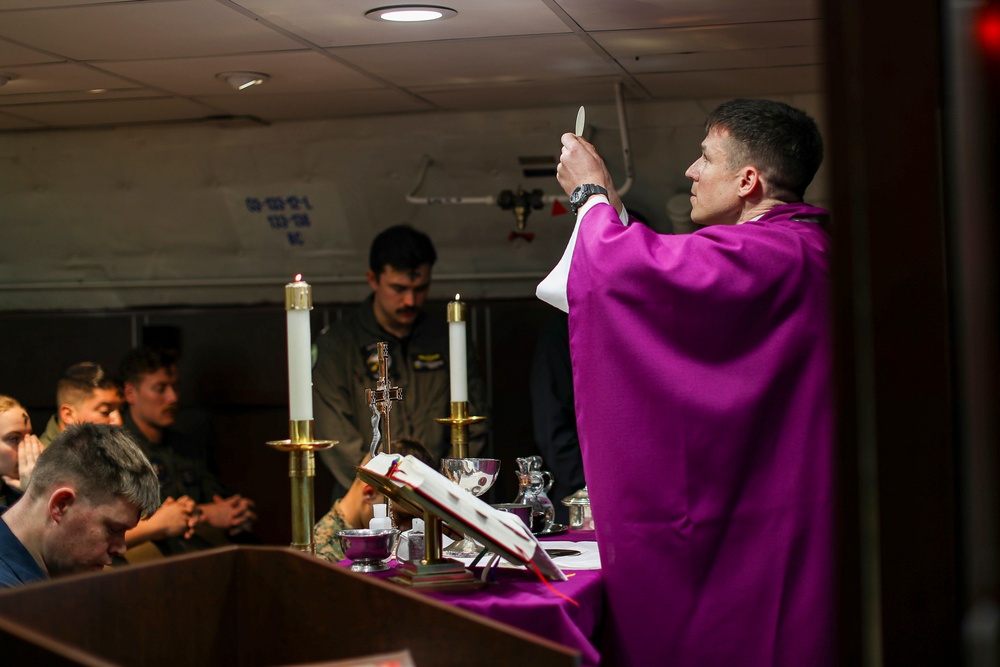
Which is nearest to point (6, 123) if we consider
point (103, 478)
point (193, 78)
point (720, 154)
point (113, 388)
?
point (193, 78)

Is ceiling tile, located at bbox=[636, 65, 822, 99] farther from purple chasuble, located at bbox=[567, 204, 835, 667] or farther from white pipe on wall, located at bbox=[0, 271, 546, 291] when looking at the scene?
purple chasuble, located at bbox=[567, 204, 835, 667]

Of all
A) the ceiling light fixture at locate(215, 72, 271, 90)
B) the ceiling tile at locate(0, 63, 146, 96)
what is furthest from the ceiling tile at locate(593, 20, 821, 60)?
the ceiling tile at locate(0, 63, 146, 96)

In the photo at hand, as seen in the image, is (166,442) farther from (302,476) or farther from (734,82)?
(302,476)

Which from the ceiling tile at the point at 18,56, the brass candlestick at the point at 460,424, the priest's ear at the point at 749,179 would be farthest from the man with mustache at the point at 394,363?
the priest's ear at the point at 749,179

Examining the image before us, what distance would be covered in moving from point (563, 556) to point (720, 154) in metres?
0.83

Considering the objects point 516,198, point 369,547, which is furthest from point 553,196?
point 369,547

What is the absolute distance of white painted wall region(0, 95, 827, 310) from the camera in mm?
5113

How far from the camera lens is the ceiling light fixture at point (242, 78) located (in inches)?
171

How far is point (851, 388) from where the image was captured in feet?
4.12

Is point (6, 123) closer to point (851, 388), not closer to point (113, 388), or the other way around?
point (113, 388)

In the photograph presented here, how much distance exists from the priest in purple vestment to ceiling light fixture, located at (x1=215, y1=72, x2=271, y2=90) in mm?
2704

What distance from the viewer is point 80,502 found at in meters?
2.16

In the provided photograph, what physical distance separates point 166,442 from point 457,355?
2.79 m

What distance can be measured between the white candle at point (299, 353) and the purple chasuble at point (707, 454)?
473mm
